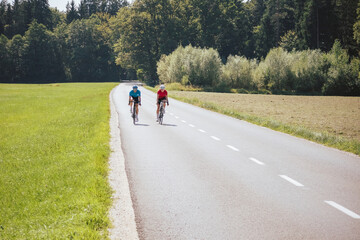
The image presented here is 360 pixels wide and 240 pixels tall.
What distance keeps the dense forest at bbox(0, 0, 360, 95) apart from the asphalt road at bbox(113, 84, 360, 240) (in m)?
45.3

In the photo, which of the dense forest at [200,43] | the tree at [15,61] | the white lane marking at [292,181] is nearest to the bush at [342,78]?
the dense forest at [200,43]

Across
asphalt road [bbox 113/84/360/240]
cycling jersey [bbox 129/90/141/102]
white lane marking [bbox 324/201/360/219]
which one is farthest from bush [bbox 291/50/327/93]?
white lane marking [bbox 324/201/360/219]

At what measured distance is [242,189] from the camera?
6.92m

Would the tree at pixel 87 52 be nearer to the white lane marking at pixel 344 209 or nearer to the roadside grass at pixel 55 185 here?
the roadside grass at pixel 55 185

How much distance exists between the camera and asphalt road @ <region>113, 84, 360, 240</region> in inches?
197

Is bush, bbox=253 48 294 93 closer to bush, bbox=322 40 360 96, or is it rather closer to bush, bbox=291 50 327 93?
bush, bbox=291 50 327 93

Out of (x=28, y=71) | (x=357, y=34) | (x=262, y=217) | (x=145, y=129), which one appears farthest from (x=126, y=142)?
(x=28, y=71)

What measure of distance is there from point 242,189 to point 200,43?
311 feet

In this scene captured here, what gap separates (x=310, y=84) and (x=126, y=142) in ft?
169

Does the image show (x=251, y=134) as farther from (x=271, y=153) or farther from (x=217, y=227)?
(x=217, y=227)

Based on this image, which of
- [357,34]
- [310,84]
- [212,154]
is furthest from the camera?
[310,84]

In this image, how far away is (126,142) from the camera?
12.6m

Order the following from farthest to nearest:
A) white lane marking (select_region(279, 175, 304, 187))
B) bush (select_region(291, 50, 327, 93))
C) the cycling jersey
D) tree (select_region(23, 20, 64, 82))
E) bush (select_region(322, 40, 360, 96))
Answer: tree (select_region(23, 20, 64, 82)), bush (select_region(291, 50, 327, 93)), bush (select_region(322, 40, 360, 96)), the cycling jersey, white lane marking (select_region(279, 175, 304, 187))

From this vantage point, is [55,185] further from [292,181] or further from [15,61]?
[15,61]
